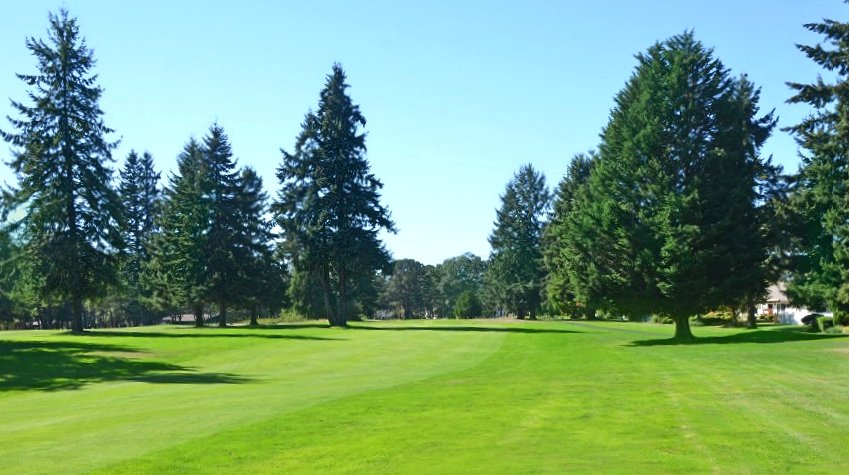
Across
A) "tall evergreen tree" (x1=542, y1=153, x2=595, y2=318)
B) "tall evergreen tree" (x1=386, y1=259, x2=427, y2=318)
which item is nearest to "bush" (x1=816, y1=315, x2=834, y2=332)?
"tall evergreen tree" (x1=542, y1=153, x2=595, y2=318)

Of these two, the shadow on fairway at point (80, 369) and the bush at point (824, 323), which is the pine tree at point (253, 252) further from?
the bush at point (824, 323)

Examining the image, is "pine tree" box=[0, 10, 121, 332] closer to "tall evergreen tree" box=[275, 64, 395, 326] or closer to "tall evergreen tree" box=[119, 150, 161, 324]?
"tall evergreen tree" box=[275, 64, 395, 326]

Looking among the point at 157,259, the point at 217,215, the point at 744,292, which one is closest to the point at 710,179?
the point at 744,292

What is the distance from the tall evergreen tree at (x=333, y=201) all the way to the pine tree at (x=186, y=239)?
25.5 feet

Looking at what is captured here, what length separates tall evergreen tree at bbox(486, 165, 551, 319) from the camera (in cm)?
10538

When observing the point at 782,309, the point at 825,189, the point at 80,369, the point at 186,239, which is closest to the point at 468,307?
the point at 782,309

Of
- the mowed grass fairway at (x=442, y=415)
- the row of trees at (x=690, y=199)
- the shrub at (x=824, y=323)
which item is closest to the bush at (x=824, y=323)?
the shrub at (x=824, y=323)

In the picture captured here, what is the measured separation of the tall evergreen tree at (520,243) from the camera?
105375 millimetres

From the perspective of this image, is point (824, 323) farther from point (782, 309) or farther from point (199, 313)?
point (199, 313)

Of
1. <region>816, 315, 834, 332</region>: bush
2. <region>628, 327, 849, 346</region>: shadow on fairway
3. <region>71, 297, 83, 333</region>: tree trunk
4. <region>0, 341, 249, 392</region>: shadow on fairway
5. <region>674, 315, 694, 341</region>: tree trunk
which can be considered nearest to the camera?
<region>0, 341, 249, 392</region>: shadow on fairway

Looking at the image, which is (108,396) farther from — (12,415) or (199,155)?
(199,155)

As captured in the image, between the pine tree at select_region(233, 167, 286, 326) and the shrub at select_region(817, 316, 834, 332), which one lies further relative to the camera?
the pine tree at select_region(233, 167, 286, 326)

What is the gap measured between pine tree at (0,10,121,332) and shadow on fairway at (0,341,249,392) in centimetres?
1649

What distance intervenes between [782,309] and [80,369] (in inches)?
3475
